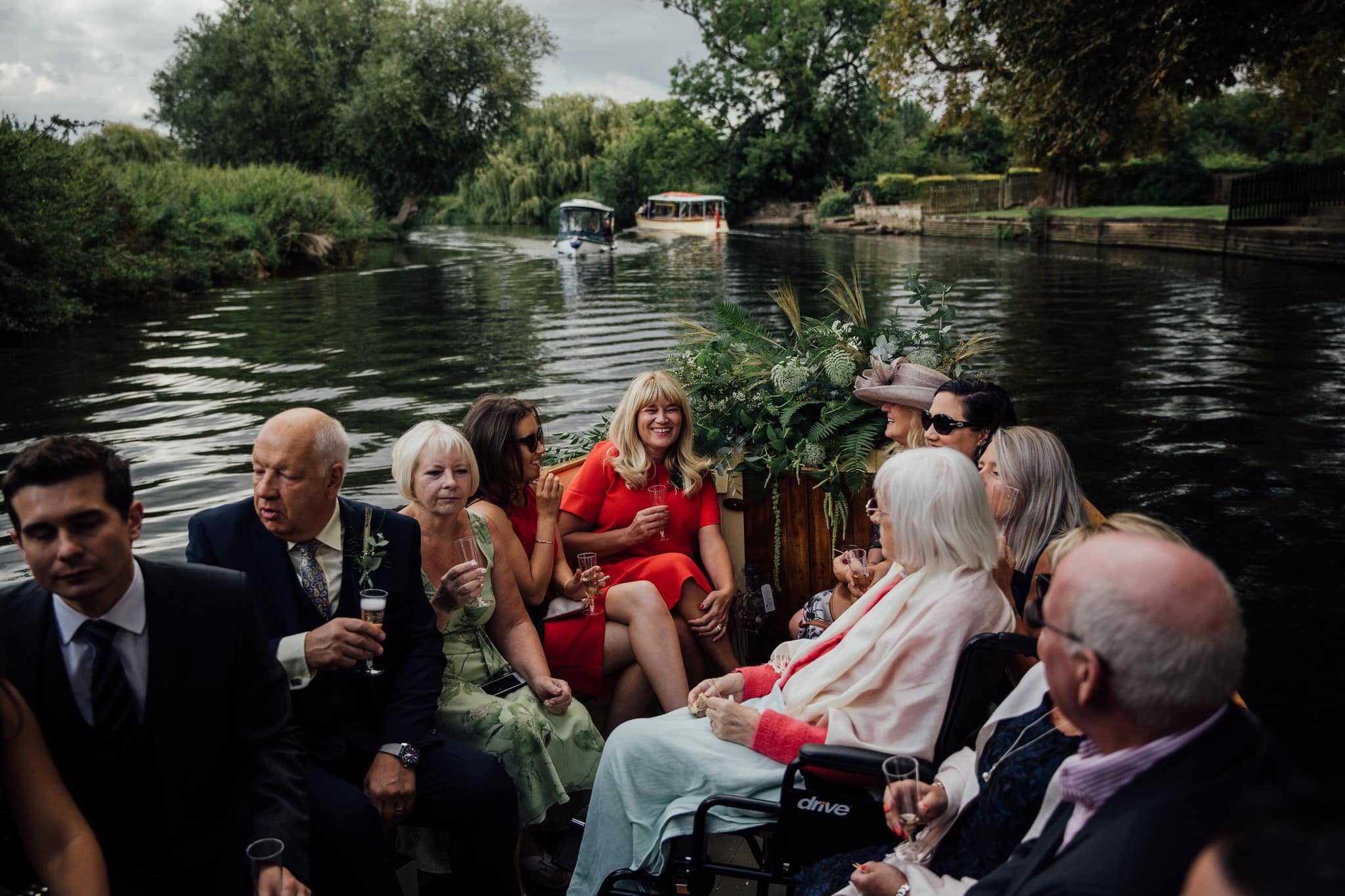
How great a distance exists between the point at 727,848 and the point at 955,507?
158 cm

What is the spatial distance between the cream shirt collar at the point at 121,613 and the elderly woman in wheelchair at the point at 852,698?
1.26 metres

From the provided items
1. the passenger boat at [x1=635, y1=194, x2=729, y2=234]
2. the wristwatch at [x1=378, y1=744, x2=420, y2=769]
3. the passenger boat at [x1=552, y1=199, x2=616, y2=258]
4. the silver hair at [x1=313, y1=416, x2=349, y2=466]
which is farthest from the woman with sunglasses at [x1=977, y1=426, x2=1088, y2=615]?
the passenger boat at [x1=635, y1=194, x2=729, y2=234]

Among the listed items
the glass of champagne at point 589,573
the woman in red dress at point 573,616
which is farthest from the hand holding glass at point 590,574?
the woman in red dress at point 573,616

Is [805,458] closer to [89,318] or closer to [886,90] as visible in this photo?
[886,90]

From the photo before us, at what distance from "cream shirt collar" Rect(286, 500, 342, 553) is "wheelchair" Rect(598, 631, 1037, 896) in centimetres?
124

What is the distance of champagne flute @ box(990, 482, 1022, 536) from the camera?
309 centimetres

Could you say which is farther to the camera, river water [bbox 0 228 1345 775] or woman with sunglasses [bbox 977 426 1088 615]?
river water [bbox 0 228 1345 775]

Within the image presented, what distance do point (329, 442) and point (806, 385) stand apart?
218 centimetres

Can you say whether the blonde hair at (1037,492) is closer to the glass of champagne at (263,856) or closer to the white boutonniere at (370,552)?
the white boutonniere at (370,552)

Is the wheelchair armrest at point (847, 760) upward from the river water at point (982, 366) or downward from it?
upward

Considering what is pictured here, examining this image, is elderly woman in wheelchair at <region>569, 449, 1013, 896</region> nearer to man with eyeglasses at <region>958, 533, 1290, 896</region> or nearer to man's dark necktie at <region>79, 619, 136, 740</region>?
man with eyeglasses at <region>958, 533, 1290, 896</region>

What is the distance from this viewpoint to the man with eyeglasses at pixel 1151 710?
4.70 feet

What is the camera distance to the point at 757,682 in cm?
319

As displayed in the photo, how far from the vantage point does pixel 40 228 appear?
17.9m
